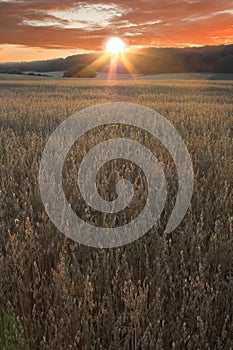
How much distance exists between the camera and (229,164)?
438cm

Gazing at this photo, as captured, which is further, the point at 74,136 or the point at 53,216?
the point at 74,136

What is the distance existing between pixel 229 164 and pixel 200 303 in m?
2.55

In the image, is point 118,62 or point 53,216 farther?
point 118,62

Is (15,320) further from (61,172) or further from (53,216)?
(61,172)

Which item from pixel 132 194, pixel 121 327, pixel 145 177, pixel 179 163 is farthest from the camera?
pixel 179 163

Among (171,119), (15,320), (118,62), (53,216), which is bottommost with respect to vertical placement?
(15,320)

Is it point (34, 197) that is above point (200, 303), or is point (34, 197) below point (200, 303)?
above

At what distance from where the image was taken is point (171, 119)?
8297mm

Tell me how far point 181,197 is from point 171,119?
508 cm

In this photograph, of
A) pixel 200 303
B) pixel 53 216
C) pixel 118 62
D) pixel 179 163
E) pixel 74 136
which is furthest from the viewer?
pixel 118 62

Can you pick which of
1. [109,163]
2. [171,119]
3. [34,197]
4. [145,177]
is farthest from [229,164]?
[171,119]

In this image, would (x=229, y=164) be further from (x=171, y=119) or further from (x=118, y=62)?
(x=118, y=62)

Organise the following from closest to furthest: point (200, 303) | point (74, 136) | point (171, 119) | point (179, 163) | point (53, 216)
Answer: point (200, 303) < point (53, 216) < point (179, 163) < point (74, 136) < point (171, 119)

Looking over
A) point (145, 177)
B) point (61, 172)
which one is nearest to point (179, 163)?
point (145, 177)
